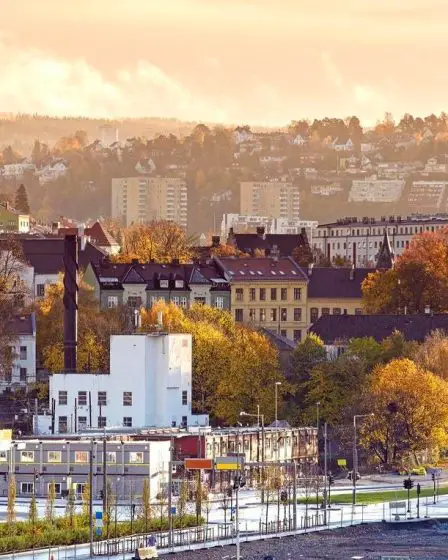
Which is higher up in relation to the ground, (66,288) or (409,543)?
(66,288)

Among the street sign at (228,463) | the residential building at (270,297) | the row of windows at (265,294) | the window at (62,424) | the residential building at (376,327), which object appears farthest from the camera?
the row of windows at (265,294)

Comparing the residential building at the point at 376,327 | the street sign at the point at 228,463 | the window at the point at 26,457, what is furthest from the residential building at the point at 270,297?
the street sign at the point at 228,463

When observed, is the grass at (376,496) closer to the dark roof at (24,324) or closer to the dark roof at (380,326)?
the dark roof at (380,326)

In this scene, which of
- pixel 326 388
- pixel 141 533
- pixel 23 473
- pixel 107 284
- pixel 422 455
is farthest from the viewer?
pixel 107 284

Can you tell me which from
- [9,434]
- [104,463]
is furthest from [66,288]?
[104,463]

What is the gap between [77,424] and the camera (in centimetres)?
14062

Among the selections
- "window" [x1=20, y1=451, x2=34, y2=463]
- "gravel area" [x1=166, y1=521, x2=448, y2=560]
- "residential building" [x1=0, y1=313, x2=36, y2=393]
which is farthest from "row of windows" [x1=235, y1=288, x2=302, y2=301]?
"gravel area" [x1=166, y1=521, x2=448, y2=560]

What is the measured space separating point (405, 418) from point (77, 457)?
24290 mm

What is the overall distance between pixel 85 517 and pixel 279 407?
4178 centimetres

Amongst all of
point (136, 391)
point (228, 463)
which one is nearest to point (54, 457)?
point (228, 463)

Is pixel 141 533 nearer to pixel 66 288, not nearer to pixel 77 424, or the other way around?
pixel 77 424

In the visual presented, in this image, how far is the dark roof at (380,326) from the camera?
16725 centimetres

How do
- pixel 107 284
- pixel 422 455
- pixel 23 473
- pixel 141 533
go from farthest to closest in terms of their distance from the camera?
pixel 107 284 → pixel 422 455 → pixel 23 473 → pixel 141 533

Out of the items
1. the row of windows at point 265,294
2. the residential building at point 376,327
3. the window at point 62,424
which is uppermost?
the row of windows at point 265,294
